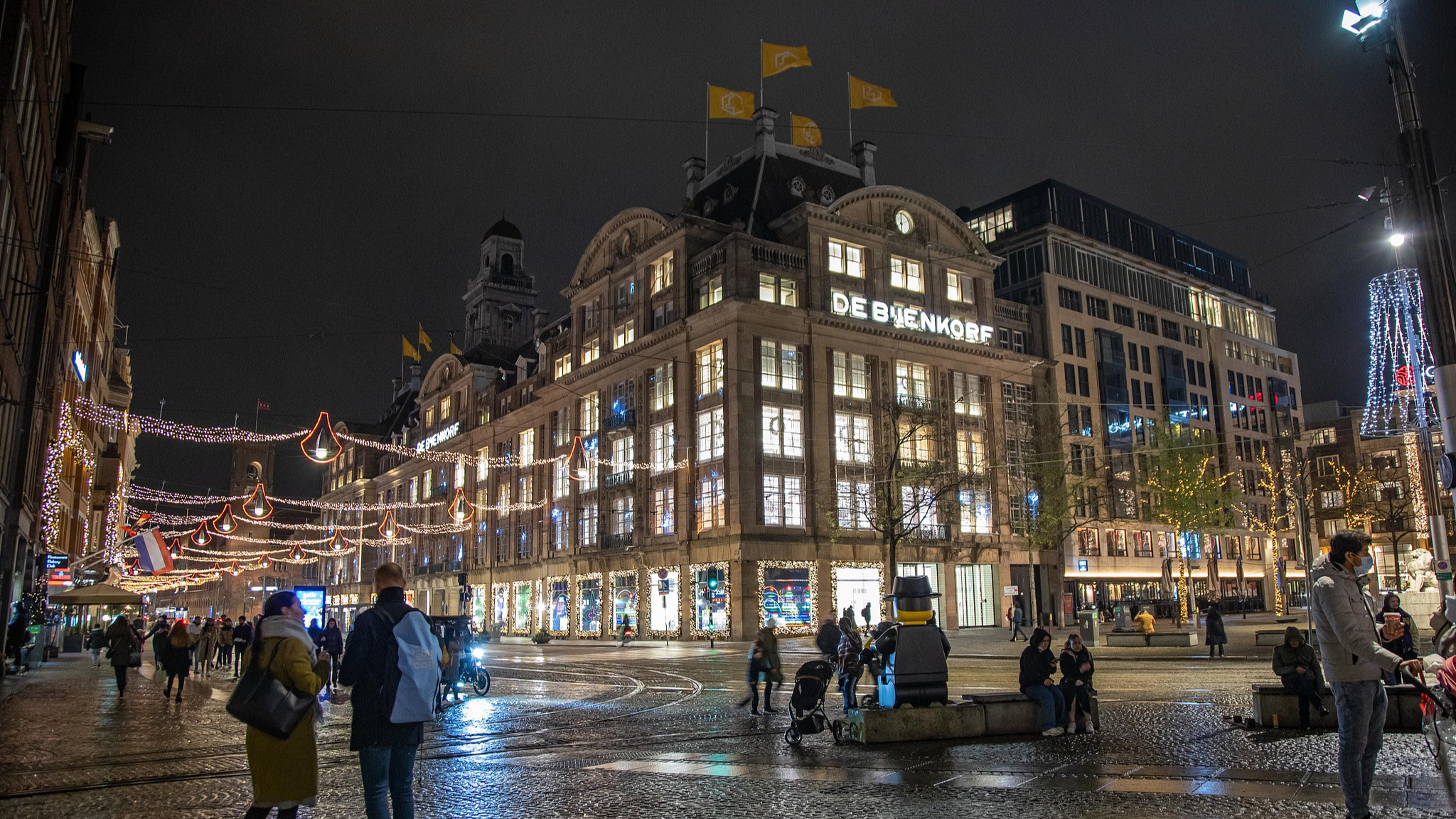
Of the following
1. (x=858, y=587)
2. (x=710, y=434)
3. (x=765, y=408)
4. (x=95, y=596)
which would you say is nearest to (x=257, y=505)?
(x=95, y=596)

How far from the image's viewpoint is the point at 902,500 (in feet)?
171

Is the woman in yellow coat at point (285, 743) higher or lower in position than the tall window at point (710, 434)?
lower

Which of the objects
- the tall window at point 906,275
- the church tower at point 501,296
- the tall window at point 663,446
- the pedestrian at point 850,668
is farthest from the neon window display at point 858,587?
the church tower at point 501,296

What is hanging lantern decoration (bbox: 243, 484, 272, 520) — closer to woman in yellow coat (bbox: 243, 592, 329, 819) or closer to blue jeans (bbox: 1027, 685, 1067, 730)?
blue jeans (bbox: 1027, 685, 1067, 730)

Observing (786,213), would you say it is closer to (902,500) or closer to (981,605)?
(902,500)

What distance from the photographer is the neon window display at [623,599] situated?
A: 56812 millimetres

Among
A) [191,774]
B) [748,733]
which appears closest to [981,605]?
[748,733]

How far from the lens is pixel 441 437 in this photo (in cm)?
8438

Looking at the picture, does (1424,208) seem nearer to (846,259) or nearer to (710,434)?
(710,434)

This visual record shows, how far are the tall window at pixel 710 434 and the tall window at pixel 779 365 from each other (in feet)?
9.87

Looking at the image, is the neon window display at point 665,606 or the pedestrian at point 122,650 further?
the neon window display at point 665,606

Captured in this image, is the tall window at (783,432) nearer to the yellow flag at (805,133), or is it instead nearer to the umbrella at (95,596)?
the yellow flag at (805,133)

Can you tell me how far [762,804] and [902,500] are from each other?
1748 inches

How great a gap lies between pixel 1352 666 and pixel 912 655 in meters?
6.64
